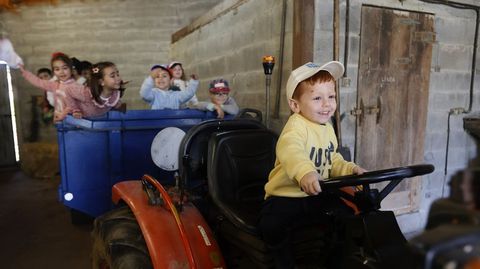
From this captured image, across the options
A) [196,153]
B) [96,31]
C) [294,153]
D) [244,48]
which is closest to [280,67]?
[244,48]

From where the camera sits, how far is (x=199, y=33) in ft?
16.9

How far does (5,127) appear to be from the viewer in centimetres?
666

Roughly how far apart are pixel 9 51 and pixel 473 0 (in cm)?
625

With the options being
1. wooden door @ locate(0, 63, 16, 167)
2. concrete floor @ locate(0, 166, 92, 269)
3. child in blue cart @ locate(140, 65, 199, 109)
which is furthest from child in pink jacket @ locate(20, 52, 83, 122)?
wooden door @ locate(0, 63, 16, 167)

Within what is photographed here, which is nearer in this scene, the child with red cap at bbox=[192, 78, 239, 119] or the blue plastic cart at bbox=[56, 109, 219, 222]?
the blue plastic cart at bbox=[56, 109, 219, 222]

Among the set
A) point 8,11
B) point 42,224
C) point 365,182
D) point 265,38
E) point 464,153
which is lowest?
point 42,224

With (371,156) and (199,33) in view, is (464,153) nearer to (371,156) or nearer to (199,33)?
(371,156)

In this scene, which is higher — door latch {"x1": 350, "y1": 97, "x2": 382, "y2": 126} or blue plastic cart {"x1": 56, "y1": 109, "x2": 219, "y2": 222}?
door latch {"x1": 350, "y1": 97, "x2": 382, "y2": 126}

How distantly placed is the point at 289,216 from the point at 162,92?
2490mm

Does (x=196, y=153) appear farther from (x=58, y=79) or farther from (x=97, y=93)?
(x=58, y=79)

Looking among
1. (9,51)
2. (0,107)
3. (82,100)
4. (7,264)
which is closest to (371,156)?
(82,100)

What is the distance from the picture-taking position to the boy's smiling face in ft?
4.68

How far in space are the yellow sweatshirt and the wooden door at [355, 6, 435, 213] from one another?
155 cm

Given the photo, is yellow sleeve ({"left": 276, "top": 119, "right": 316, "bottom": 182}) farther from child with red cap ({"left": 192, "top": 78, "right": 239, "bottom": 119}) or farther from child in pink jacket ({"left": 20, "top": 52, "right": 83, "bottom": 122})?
child in pink jacket ({"left": 20, "top": 52, "right": 83, "bottom": 122})
